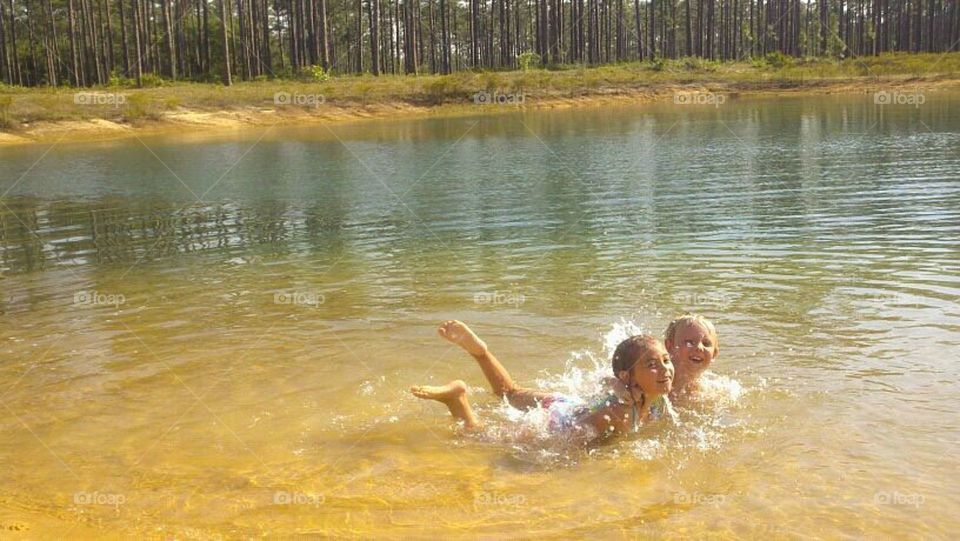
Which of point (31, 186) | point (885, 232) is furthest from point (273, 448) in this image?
point (31, 186)

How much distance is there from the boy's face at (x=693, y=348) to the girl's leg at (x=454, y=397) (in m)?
1.67

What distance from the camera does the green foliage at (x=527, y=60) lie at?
242ft

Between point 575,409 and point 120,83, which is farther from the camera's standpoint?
point 120,83

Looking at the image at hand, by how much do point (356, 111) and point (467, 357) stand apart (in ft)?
145

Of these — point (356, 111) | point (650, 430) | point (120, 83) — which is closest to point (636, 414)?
point (650, 430)

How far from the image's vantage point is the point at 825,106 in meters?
46.4

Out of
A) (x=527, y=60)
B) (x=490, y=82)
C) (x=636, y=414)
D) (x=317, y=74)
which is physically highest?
(x=527, y=60)

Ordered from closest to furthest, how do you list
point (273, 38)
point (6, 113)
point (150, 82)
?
point (6, 113)
point (150, 82)
point (273, 38)

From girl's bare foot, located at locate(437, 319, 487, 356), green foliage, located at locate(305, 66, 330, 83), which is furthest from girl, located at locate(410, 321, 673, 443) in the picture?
green foliage, located at locate(305, 66, 330, 83)

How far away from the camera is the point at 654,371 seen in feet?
20.6

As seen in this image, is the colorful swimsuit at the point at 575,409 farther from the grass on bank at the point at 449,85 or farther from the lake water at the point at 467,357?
the grass on bank at the point at 449,85

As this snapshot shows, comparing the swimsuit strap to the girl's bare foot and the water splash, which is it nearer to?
the water splash

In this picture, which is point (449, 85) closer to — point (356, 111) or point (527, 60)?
point (356, 111)

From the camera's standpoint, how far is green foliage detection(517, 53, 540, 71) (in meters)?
73.8
